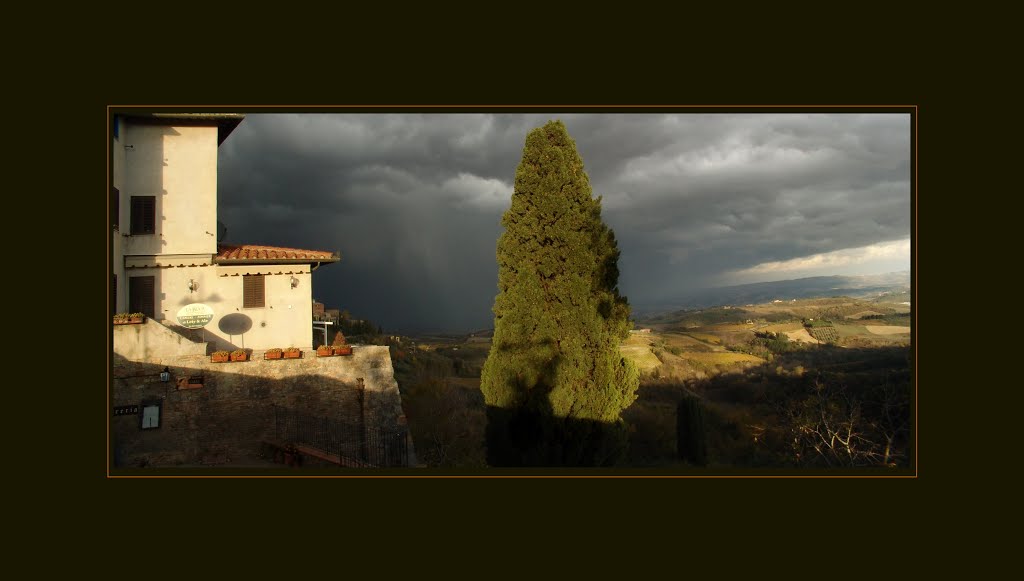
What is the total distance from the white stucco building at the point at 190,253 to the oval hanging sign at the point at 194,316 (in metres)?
0.80

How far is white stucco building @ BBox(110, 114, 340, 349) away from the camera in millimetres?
10391

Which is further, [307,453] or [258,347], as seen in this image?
[258,347]

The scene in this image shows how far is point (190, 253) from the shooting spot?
1049 centimetres

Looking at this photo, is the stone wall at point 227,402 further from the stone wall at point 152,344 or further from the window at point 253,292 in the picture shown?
the window at point 253,292

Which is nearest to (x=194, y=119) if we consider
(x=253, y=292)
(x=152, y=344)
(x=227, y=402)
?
(x=253, y=292)

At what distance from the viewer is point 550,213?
827cm

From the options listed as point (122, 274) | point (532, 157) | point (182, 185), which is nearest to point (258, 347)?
point (122, 274)

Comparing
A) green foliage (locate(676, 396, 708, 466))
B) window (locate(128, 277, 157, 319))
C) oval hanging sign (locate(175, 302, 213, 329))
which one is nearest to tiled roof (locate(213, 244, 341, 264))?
oval hanging sign (locate(175, 302, 213, 329))

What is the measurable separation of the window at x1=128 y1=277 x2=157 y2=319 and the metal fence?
158 inches

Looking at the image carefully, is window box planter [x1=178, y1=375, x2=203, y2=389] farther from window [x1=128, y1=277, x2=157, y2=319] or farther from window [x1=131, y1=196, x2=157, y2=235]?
window [x1=131, y1=196, x2=157, y2=235]

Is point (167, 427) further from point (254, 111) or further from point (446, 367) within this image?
point (446, 367)

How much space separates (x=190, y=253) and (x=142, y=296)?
4.69 ft
